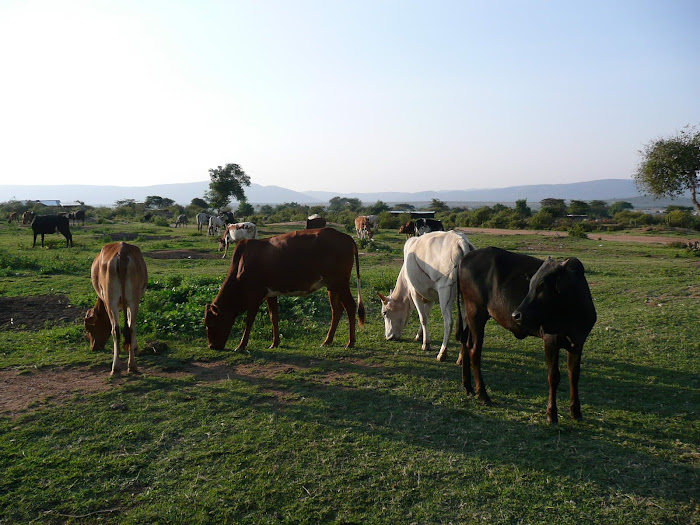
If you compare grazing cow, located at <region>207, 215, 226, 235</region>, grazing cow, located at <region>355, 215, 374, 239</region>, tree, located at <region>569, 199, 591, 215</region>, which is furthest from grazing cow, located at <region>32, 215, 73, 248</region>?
tree, located at <region>569, 199, 591, 215</region>

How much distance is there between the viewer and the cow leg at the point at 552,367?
495 centimetres

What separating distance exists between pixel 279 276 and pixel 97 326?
9.68 ft

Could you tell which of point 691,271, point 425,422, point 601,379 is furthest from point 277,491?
point 691,271

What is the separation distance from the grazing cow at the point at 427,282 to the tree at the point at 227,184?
53436 mm

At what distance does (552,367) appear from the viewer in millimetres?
5012

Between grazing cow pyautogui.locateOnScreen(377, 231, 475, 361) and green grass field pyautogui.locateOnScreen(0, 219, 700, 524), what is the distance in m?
0.40

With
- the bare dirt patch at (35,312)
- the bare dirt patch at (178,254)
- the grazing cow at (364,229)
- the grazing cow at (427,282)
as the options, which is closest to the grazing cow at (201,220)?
the grazing cow at (364,229)

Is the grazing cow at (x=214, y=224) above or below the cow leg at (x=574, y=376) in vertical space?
above

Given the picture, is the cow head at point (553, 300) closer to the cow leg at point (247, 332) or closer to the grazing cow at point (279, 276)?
the grazing cow at point (279, 276)

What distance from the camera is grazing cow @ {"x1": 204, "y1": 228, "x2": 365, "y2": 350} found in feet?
26.3

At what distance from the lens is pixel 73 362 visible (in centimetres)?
736

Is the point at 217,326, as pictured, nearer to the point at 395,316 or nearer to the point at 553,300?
the point at 395,316

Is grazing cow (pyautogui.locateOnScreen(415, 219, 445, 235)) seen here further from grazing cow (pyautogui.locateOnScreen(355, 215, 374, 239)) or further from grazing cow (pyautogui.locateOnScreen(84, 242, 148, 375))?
grazing cow (pyautogui.locateOnScreen(84, 242, 148, 375))

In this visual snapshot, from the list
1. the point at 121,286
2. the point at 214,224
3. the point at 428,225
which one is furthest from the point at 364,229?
the point at 121,286
